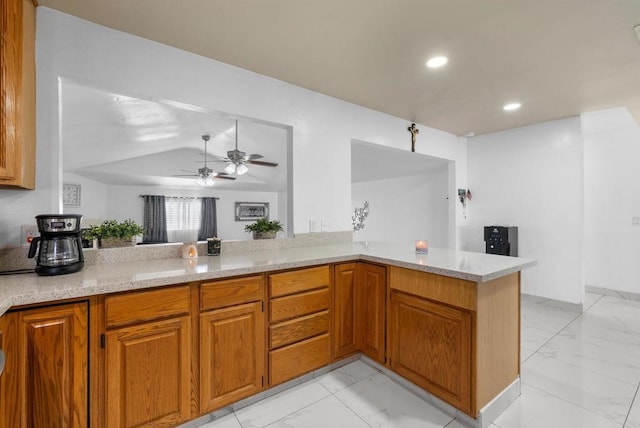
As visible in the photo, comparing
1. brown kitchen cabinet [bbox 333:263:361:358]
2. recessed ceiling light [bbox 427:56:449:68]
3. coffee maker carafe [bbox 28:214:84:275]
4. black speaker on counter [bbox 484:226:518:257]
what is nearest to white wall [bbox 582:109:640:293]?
black speaker on counter [bbox 484:226:518:257]

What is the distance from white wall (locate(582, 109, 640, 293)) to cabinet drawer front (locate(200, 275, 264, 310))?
4.34 meters

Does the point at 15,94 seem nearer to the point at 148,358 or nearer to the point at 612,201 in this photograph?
the point at 148,358

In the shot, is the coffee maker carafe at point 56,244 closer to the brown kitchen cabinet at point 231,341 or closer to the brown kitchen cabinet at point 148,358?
the brown kitchen cabinet at point 148,358

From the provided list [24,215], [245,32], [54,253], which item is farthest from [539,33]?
[24,215]

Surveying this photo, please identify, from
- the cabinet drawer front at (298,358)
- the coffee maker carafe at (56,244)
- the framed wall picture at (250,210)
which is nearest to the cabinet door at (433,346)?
the cabinet drawer front at (298,358)

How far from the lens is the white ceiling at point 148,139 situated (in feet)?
10.9

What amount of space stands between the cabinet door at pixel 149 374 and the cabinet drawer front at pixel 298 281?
533mm

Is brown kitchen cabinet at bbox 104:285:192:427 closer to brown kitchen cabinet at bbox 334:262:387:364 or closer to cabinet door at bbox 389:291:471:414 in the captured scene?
brown kitchen cabinet at bbox 334:262:387:364

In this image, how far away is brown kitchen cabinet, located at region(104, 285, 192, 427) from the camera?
1.37m

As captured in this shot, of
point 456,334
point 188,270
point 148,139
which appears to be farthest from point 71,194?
point 456,334

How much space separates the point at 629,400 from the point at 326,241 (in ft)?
7.72

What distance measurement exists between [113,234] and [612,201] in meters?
5.73

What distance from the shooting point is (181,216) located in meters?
8.70

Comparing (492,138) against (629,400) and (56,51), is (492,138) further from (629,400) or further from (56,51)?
(56,51)
